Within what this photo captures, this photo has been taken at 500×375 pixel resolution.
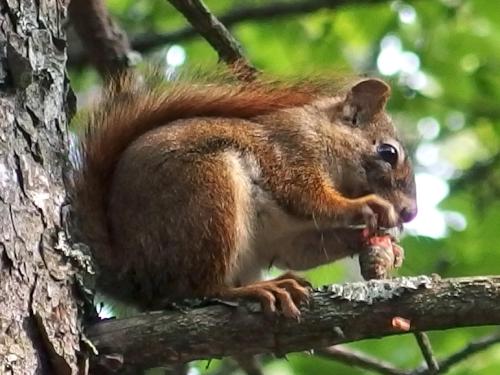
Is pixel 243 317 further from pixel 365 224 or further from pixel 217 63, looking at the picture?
pixel 217 63

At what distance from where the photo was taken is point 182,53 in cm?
460

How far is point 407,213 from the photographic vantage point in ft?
10.3


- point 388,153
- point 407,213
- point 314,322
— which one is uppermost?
point 388,153

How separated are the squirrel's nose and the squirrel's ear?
346 mm

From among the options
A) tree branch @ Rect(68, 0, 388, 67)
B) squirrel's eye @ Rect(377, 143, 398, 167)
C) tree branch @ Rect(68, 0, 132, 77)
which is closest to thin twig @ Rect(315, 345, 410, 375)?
squirrel's eye @ Rect(377, 143, 398, 167)

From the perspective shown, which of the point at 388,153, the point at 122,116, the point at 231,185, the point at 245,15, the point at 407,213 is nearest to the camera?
the point at 231,185

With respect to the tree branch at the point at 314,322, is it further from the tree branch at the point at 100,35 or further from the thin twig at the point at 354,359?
the tree branch at the point at 100,35

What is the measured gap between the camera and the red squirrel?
244 centimetres

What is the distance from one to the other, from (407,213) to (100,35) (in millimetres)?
1097

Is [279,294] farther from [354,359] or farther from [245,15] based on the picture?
[245,15]

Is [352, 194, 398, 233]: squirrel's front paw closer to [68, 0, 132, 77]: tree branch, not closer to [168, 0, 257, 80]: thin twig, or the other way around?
[168, 0, 257, 80]: thin twig

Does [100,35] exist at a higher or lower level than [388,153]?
higher

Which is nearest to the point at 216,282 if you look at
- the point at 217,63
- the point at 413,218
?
the point at 217,63

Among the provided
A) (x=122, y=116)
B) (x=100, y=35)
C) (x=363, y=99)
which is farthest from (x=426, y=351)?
(x=100, y=35)
